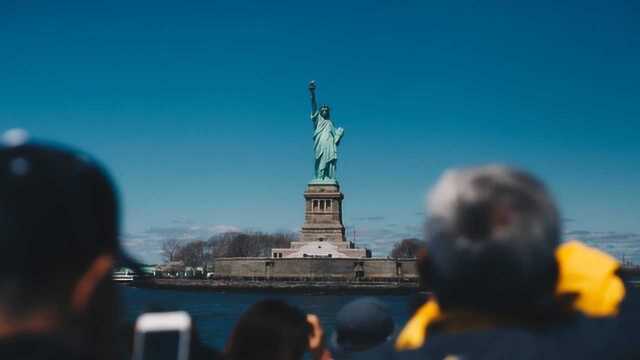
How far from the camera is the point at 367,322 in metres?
3.57

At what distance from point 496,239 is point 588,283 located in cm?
29

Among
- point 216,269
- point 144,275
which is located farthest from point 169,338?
point 216,269

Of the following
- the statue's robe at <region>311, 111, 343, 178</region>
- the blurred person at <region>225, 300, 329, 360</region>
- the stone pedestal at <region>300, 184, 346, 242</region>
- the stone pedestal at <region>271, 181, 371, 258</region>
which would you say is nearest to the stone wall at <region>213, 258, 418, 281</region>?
the stone pedestal at <region>271, 181, 371, 258</region>

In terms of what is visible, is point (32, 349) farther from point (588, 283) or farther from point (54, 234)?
point (588, 283)

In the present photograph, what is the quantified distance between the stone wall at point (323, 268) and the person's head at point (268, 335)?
184ft

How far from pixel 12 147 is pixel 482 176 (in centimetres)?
99

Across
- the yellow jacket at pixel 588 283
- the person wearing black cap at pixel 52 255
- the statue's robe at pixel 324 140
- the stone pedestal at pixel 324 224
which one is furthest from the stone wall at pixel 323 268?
the person wearing black cap at pixel 52 255

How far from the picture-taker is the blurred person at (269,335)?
279cm

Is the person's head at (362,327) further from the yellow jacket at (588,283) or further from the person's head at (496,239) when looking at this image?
the person's head at (496,239)

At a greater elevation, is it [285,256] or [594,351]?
[285,256]

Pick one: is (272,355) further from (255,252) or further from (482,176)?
(255,252)

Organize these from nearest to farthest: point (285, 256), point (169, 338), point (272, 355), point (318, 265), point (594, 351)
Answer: point (594, 351)
point (169, 338)
point (272, 355)
point (318, 265)
point (285, 256)

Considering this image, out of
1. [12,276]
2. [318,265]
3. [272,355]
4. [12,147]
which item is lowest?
[272,355]

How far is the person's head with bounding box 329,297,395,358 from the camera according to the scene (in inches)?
141
